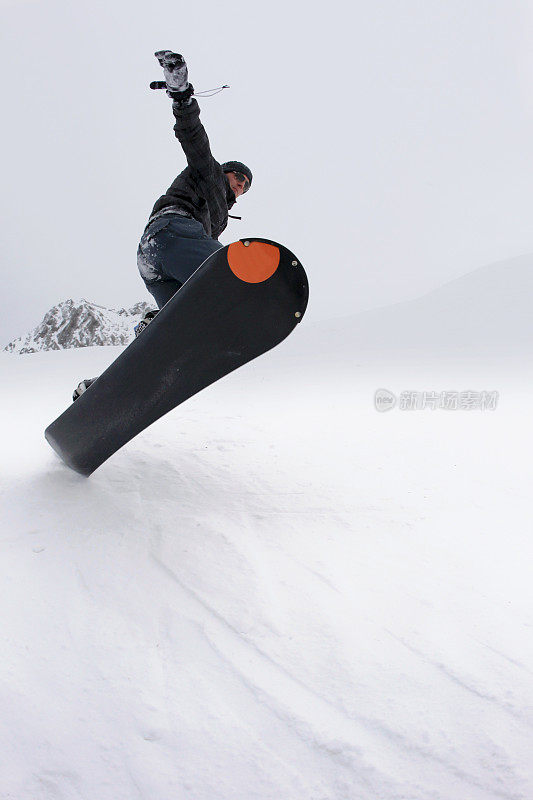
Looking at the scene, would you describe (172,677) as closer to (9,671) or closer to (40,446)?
(9,671)

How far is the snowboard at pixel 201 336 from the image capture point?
1961 millimetres

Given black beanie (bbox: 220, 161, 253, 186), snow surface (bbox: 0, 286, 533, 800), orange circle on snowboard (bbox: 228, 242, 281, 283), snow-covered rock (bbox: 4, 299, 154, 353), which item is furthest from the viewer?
snow-covered rock (bbox: 4, 299, 154, 353)

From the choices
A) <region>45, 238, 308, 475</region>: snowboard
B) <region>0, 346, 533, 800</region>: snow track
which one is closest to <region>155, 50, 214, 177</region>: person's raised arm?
<region>45, 238, 308, 475</region>: snowboard

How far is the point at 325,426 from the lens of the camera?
3500mm

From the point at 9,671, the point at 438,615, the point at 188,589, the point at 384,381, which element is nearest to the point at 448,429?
the point at 384,381

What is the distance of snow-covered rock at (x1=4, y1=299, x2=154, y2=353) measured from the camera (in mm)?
93812

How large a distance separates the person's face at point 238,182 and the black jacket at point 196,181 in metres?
0.08

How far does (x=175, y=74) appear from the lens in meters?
2.31

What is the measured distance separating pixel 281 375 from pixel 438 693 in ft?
14.4

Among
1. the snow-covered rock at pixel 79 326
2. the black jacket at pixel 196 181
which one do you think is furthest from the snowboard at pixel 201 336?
the snow-covered rock at pixel 79 326

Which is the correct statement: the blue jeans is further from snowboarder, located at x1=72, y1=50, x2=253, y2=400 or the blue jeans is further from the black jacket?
the black jacket

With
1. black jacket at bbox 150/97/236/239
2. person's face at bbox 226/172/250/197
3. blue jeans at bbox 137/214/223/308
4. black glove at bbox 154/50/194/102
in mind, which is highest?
black glove at bbox 154/50/194/102

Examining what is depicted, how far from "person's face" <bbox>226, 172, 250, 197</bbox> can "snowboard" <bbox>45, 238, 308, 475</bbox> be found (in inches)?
45.4

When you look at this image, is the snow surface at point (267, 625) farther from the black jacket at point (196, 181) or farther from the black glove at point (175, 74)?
the black glove at point (175, 74)
